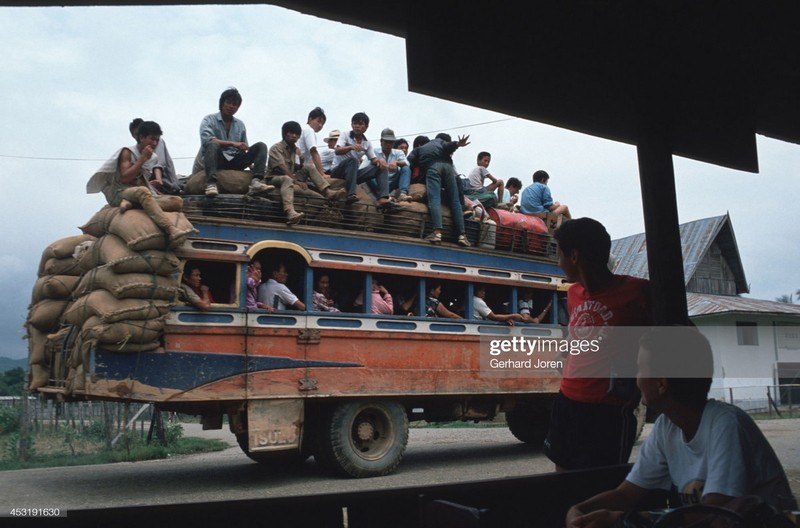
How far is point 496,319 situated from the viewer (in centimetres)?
1004

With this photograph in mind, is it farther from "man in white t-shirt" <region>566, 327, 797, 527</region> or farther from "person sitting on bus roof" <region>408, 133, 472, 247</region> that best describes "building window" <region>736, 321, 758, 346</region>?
"man in white t-shirt" <region>566, 327, 797, 527</region>

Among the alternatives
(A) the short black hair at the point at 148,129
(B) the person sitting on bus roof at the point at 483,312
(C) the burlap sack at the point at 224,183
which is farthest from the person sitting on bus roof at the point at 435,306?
(A) the short black hair at the point at 148,129

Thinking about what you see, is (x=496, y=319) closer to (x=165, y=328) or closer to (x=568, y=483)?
(x=165, y=328)

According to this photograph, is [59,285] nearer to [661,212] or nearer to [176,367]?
[176,367]

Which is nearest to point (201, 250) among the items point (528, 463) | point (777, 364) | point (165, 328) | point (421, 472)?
point (165, 328)

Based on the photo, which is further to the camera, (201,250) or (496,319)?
(496,319)

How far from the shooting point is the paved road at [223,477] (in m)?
7.30

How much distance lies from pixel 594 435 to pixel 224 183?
6109 millimetres

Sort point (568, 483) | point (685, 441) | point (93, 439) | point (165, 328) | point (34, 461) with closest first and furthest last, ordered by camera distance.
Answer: point (685, 441) < point (568, 483) < point (165, 328) < point (34, 461) < point (93, 439)

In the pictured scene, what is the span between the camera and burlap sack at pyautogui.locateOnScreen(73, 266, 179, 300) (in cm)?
718

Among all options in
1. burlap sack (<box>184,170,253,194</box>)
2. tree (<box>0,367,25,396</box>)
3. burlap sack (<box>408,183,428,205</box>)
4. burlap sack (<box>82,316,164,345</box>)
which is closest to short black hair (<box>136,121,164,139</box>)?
burlap sack (<box>184,170,253,194</box>)

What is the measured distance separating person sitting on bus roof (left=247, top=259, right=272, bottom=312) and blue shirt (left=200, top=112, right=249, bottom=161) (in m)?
1.30

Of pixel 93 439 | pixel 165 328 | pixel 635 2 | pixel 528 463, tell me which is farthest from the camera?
pixel 93 439

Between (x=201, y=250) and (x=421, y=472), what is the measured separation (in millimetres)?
3819
